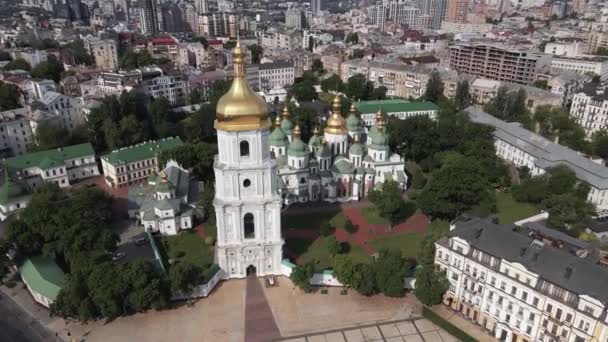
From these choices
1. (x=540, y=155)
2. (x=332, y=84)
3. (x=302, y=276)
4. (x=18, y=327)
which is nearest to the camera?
(x=18, y=327)

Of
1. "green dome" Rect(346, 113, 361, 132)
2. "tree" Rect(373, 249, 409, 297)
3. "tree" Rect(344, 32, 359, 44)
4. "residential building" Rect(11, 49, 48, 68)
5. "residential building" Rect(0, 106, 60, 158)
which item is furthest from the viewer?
"tree" Rect(344, 32, 359, 44)

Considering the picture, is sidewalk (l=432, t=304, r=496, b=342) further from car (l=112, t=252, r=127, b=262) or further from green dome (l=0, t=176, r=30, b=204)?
green dome (l=0, t=176, r=30, b=204)

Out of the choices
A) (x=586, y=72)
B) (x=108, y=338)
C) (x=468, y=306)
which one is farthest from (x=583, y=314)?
(x=586, y=72)

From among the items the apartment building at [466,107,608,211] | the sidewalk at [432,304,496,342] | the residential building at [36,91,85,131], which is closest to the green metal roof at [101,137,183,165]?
the residential building at [36,91,85,131]

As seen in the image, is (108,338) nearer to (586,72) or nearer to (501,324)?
(501,324)

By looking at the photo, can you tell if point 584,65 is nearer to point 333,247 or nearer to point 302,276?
point 333,247

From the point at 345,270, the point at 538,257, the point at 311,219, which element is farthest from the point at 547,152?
the point at 345,270
